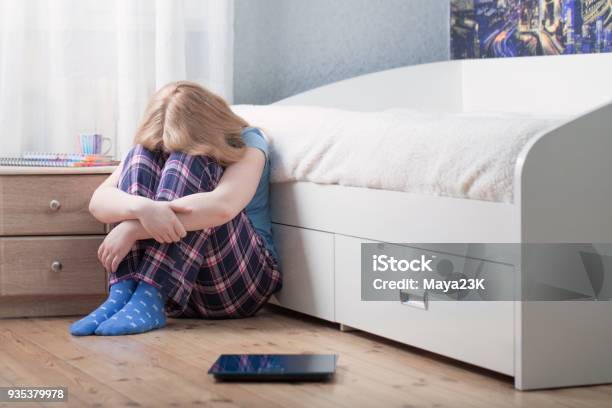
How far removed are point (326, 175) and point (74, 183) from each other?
65 cm

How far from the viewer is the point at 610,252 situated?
5.72ft

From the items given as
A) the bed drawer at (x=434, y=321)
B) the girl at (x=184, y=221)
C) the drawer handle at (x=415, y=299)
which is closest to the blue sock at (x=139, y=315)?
the girl at (x=184, y=221)

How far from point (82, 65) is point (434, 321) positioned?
1368 mm

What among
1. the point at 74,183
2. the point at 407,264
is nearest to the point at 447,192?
the point at 407,264

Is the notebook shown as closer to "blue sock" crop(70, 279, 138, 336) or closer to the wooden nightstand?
the wooden nightstand

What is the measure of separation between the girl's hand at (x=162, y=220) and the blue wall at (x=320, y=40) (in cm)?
97

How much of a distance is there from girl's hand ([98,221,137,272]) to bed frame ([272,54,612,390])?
397 mm

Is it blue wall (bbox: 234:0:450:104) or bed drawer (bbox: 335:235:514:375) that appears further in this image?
blue wall (bbox: 234:0:450:104)

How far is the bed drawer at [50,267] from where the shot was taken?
7.86ft

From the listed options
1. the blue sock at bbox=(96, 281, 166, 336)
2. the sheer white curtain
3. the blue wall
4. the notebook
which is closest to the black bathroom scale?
the blue sock at bbox=(96, 281, 166, 336)

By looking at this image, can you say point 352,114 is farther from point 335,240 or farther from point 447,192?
point 447,192

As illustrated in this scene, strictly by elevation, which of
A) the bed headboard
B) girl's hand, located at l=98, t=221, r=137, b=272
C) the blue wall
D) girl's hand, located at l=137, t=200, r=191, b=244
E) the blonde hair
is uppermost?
the blue wall

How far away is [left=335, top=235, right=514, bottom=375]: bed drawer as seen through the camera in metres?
1.73

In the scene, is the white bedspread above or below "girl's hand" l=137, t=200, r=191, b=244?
above
